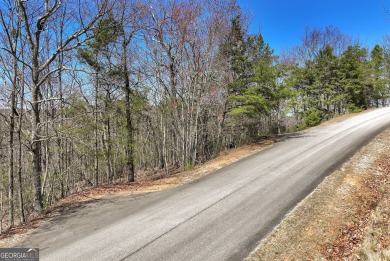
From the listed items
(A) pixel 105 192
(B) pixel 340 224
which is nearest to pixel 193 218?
(B) pixel 340 224

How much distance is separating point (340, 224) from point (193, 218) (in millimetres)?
3387

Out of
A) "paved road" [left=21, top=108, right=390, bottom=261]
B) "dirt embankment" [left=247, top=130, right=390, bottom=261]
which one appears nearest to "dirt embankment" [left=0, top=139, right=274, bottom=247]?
"paved road" [left=21, top=108, right=390, bottom=261]

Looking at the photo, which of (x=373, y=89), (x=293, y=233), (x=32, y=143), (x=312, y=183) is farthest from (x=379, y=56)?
(x=32, y=143)

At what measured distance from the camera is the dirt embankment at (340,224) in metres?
4.54

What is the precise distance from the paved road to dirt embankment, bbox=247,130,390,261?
0.34m

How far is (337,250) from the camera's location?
15.3 ft

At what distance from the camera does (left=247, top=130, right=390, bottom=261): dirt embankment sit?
454 cm

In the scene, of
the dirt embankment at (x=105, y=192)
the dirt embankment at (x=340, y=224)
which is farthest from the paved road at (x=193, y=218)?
the dirt embankment at (x=105, y=192)

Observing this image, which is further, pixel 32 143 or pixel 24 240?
pixel 32 143

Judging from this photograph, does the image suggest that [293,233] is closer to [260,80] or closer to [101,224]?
[101,224]

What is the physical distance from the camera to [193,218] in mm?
6160

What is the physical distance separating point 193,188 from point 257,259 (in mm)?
4322

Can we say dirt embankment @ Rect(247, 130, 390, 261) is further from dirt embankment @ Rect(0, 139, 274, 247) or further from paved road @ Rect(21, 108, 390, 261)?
dirt embankment @ Rect(0, 139, 274, 247)

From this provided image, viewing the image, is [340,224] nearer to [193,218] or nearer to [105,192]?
[193,218]
